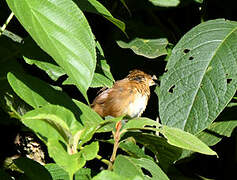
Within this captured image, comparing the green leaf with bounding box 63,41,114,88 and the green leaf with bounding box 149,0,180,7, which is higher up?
the green leaf with bounding box 149,0,180,7

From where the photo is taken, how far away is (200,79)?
2305 millimetres

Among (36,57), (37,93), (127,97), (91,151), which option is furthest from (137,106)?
(91,151)

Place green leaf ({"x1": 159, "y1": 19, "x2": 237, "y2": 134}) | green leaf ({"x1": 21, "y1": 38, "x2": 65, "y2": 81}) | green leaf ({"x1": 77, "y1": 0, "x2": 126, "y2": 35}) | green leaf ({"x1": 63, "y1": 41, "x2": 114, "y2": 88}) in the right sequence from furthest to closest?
green leaf ({"x1": 159, "y1": 19, "x2": 237, "y2": 134}) → green leaf ({"x1": 63, "y1": 41, "x2": 114, "y2": 88}) → green leaf ({"x1": 21, "y1": 38, "x2": 65, "y2": 81}) → green leaf ({"x1": 77, "y1": 0, "x2": 126, "y2": 35})

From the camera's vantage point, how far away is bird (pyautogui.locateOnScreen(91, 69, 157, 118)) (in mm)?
2965

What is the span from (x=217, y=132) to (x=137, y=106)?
588 millimetres

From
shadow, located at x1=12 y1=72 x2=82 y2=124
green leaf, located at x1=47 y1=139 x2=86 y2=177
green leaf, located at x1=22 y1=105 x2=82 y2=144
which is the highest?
green leaf, located at x1=22 y1=105 x2=82 y2=144

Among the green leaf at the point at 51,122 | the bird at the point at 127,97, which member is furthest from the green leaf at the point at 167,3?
the green leaf at the point at 51,122

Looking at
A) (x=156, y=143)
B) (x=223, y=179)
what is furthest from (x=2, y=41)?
(x=223, y=179)

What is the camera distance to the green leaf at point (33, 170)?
4.66 ft

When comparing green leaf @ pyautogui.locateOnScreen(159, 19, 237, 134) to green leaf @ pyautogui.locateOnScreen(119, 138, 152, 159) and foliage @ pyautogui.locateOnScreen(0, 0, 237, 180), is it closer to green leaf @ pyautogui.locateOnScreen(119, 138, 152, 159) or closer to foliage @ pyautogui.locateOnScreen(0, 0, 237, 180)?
foliage @ pyautogui.locateOnScreen(0, 0, 237, 180)

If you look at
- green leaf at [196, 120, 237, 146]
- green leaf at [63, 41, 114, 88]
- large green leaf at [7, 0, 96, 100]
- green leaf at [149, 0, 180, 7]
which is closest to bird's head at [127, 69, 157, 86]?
green leaf at [149, 0, 180, 7]

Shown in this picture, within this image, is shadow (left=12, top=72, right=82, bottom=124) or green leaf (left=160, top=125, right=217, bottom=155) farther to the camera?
shadow (left=12, top=72, right=82, bottom=124)

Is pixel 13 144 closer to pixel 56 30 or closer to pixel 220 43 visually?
pixel 220 43

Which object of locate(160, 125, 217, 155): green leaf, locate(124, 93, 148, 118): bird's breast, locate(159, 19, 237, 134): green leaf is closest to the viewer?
locate(160, 125, 217, 155): green leaf
